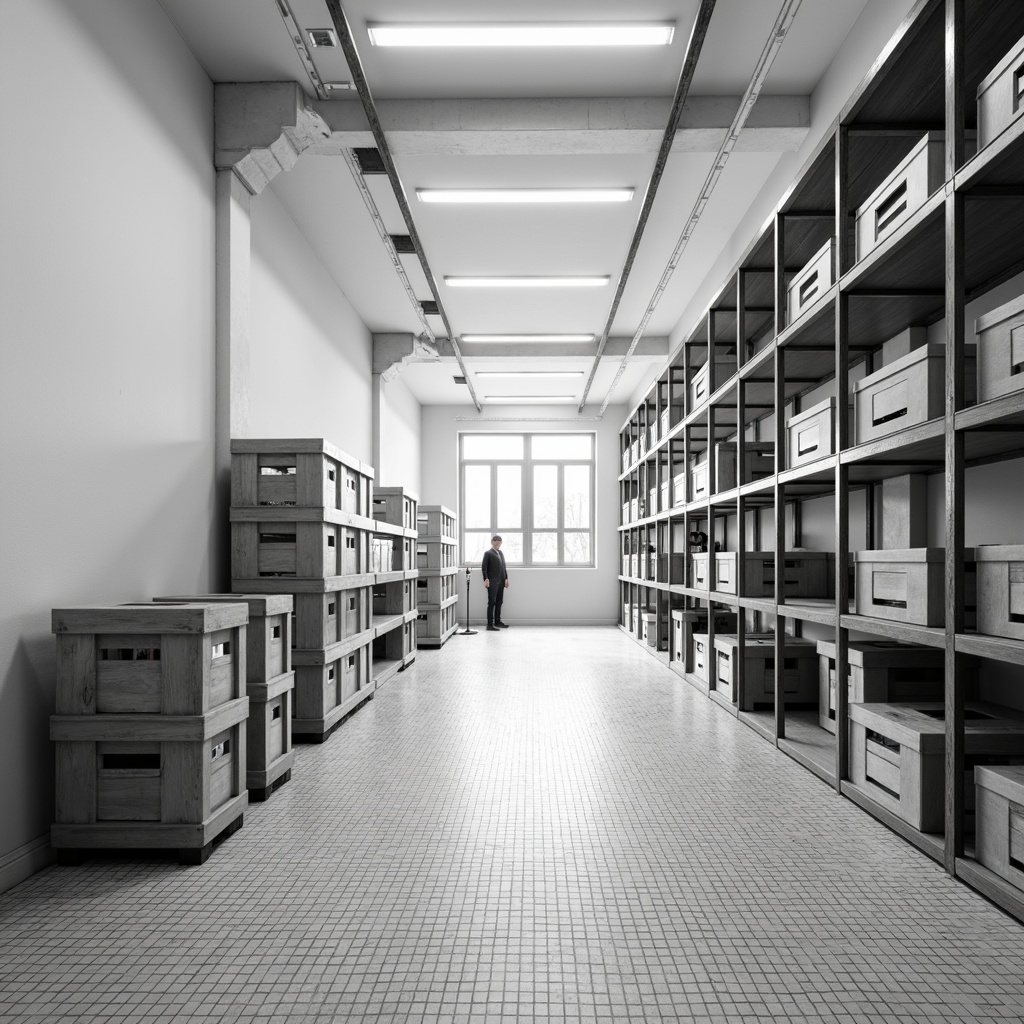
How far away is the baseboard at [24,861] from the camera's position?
9.46 ft

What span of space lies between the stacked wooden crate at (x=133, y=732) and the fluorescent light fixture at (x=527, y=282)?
269 inches

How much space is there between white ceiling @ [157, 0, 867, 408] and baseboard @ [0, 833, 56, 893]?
14.7ft

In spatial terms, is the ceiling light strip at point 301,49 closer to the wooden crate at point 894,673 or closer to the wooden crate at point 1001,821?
the wooden crate at point 894,673

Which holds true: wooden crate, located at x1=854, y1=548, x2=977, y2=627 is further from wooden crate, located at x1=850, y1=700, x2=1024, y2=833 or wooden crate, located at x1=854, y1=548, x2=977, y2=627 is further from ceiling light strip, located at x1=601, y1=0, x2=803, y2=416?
ceiling light strip, located at x1=601, y1=0, x2=803, y2=416

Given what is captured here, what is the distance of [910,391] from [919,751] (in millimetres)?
1458

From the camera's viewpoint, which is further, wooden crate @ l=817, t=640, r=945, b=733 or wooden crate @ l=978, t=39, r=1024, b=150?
wooden crate @ l=817, t=640, r=945, b=733

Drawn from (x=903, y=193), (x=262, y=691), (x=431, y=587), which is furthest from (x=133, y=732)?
(x=431, y=587)

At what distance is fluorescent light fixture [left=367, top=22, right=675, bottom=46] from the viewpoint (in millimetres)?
4816

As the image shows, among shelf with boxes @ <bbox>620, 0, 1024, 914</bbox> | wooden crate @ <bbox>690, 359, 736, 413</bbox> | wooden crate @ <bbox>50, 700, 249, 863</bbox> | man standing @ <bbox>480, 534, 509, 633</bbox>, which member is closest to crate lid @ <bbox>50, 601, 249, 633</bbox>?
wooden crate @ <bbox>50, 700, 249, 863</bbox>

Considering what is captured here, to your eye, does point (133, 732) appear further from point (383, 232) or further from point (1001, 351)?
point (383, 232)

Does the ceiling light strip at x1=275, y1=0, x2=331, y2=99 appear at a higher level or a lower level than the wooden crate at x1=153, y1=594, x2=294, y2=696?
higher

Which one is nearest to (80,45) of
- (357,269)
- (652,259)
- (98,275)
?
(98,275)

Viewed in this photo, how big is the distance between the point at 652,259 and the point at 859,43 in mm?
3836

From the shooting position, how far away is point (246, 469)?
5230 millimetres
